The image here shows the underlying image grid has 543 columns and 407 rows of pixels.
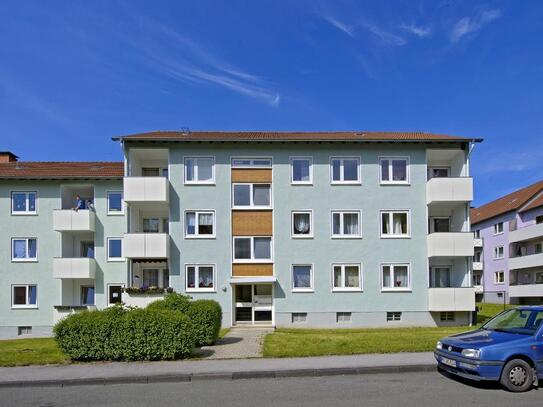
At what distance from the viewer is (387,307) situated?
2545cm

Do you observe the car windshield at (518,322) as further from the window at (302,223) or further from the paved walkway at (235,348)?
the window at (302,223)

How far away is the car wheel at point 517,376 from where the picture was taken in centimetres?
920

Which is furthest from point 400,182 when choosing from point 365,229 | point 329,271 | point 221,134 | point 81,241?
point 81,241

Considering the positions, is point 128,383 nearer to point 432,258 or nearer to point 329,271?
point 329,271

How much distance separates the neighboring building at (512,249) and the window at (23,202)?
128 ft

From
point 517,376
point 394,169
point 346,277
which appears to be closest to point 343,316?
point 346,277

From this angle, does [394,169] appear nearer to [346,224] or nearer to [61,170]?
[346,224]

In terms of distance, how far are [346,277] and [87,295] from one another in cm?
1503

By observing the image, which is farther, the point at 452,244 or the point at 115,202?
the point at 115,202

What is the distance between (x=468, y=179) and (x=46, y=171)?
77.0ft

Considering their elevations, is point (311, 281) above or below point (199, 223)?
below

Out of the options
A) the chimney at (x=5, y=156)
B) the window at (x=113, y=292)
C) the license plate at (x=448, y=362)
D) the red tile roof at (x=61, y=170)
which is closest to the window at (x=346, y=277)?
the window at (x=113, y=292)

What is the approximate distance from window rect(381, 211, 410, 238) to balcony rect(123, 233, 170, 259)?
11.1 m

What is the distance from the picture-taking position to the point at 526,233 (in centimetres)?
4478
